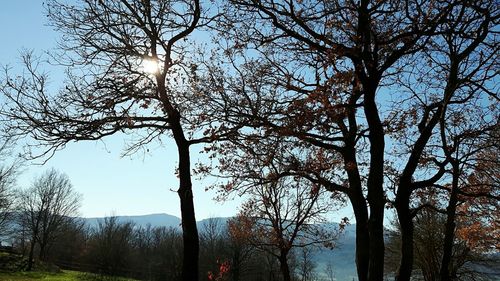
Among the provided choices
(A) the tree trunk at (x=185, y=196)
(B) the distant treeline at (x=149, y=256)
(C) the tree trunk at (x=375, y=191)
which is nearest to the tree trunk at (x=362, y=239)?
(C) the tree trunk at (x=375, y=191)

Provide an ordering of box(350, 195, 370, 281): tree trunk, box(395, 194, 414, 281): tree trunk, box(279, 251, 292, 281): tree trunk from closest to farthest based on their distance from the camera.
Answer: box(395, 194, 414, 281): tree trunk → box(350, 195, 370, 281): tree trunk → box(279, 251, 292, 281): tree trunk

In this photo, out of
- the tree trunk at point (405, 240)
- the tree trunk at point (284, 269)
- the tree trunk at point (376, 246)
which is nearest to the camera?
the tree trunk at point (376, 246)

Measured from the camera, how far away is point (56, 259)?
65250 millimetres

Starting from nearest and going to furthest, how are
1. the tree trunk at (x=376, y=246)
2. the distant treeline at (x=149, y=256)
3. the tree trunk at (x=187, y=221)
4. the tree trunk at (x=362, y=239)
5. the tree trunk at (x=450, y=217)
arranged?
1. the tree trunk at (x=376, y=246)
2. the tree trunk at (x=187, y=221)
3. the tree trunk at (x=362, y=239)
4. the tree trunk at (x=450, y=217)
5. the distant treeline at (x=149, y=256)

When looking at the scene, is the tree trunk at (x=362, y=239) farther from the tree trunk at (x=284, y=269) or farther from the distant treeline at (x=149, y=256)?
the distant treeline at (x=149, y=256)

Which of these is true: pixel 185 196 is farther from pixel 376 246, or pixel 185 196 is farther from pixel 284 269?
pixel 284 269

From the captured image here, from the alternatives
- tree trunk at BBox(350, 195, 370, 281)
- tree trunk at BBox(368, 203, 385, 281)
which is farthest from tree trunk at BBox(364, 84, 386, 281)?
tree trunk at BBox(350, 195, 370, 281)

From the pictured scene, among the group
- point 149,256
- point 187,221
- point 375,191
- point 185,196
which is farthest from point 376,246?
point 149,256

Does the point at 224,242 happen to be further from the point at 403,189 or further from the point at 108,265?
the point at 403,189

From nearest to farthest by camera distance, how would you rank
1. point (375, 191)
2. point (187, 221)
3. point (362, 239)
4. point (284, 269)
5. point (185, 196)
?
point (375, 191), point (187, 221), point (185, 196), point (362, 239), point (284, 269)

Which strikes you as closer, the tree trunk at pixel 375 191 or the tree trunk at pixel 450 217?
the tree trunk at pixel 375 191

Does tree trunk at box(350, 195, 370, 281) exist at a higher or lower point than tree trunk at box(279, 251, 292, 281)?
higher

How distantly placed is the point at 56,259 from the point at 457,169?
65.3m

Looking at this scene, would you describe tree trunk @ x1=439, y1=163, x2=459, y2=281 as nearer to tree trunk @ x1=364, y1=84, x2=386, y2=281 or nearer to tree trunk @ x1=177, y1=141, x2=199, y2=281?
tree trunk @ x1=364, y1=84, x2=386, y2=281
